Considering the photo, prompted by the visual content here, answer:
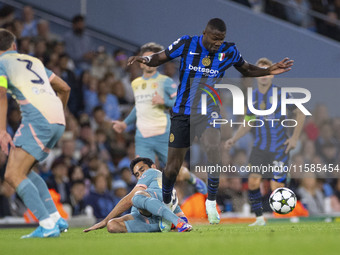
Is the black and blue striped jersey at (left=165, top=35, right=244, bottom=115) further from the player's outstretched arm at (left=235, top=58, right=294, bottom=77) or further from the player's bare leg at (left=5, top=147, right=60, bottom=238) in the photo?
the player's bare leg at (left=5, top=147, right=60, bottom=238)

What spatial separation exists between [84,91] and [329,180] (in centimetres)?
577

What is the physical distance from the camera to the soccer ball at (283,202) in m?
9.27

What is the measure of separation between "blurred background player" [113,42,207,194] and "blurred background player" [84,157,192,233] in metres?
1.49

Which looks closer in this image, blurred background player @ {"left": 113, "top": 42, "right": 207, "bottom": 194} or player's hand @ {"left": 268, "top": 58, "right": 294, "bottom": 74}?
player's hand @ {"left": 268, "top": 58, "right": 294, "bottom": 74}

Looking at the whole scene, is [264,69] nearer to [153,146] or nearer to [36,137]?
[153,146]

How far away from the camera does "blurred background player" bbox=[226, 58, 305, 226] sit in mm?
10414

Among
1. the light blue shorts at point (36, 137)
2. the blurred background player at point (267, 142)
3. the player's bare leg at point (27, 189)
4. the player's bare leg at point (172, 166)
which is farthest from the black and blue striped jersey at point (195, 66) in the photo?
the blurred background player at point (267, 142)

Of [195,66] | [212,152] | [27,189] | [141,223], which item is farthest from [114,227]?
[195,66]

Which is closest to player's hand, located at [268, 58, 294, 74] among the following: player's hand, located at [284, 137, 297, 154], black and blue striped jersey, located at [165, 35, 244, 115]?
black and blue striped jersey, located at [165, 35, 244, 115]

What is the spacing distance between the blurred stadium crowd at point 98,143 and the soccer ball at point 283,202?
3.43 m

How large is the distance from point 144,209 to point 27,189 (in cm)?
145

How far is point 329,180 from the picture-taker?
1561 cm

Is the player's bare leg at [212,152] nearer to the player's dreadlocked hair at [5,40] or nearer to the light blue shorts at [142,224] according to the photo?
the light blue shorts at [142,224]

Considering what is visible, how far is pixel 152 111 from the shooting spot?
1066 cm
